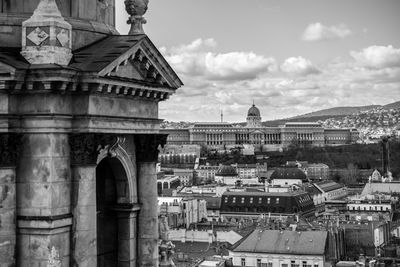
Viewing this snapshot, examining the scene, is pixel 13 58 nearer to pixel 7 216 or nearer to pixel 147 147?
pixel 7 216

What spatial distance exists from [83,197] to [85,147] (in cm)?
92

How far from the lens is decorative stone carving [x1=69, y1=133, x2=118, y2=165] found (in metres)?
13.4

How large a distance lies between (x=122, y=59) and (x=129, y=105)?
131 centimetres

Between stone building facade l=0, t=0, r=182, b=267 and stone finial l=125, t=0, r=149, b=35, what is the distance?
106 cm

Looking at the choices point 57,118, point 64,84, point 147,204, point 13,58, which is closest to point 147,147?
point 147,204

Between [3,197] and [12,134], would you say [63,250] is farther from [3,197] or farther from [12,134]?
[12,134]

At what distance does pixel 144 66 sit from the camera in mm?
14984

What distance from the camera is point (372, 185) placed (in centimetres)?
14125

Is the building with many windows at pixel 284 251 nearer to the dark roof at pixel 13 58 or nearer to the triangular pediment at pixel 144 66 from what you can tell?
the triangular pediment at pixel 144 66

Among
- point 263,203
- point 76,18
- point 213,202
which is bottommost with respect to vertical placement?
point 263,203

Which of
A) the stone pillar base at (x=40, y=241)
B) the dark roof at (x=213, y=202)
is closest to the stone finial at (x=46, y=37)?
the stone pillar base at (x=40, y=241)

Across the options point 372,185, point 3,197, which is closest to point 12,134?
point 3,197

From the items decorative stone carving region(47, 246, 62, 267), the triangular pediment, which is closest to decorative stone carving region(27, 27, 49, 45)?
the triangular pediment

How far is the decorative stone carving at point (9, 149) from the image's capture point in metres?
12.8
